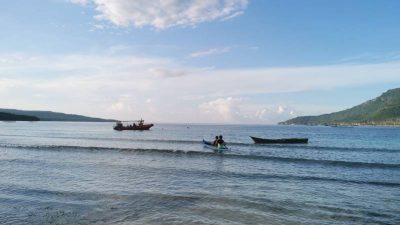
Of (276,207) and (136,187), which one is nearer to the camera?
(276,207)

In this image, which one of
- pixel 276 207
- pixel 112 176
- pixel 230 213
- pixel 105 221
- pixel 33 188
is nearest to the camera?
pixel 105 221

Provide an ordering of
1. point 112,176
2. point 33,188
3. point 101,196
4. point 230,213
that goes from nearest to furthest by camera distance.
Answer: point 230,213
point 101,196
point 33,188
point 112,176

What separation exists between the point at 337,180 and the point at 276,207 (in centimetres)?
1122

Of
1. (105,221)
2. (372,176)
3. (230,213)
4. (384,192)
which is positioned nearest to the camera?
(105,221)

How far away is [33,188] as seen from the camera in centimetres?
2056

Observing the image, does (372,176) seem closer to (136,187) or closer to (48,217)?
(136,187)

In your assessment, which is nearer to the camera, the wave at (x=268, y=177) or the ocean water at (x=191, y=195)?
the ocean water at (x=191, y=195)

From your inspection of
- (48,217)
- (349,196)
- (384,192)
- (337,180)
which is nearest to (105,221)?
(48,217)

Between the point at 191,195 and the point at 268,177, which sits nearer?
the point at 191,195

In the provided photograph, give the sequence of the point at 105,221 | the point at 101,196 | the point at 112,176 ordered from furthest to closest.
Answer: the point at 112,176, the point at 101,196, the point at 105,221

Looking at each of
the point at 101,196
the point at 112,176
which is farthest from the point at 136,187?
the point at 112,176

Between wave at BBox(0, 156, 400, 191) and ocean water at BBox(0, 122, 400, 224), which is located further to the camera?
wave at BBox(0, 156, 400, 191)

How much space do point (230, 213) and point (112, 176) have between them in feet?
40.0

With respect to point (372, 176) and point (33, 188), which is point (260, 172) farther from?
point (33, 188)
